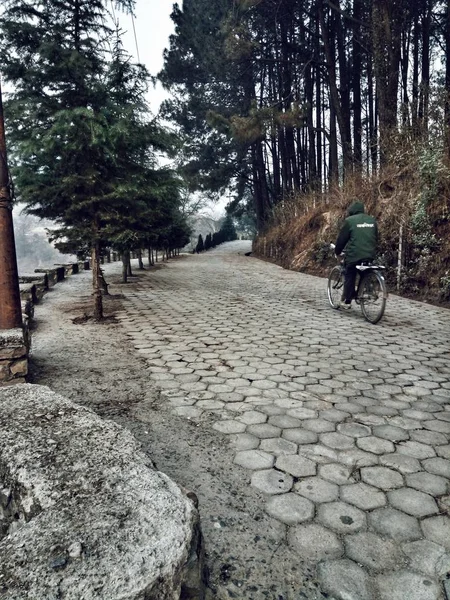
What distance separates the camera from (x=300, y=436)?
282 centimetres

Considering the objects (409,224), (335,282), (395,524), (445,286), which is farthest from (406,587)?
(409,224)

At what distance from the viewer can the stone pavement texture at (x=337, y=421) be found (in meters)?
1.80

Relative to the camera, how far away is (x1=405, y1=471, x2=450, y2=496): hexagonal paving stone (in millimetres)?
2217

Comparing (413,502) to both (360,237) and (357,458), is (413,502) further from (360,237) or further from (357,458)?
(360,237)

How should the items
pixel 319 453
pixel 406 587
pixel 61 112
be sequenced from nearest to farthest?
pixel 406 587 → pixel 319 453 → pixel 61 112

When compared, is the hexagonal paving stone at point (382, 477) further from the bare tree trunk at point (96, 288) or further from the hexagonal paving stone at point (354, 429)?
the bare tree trunk at point (96, 288)

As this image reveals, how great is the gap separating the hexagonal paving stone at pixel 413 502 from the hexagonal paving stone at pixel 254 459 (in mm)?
734

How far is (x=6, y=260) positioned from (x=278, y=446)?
9.82ft

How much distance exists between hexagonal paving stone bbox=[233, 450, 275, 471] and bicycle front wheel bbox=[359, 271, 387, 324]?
4330mm

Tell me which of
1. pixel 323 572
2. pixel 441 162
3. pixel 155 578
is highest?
pixel 441 162

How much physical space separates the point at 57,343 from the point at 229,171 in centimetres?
2254

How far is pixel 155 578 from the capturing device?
1066mm

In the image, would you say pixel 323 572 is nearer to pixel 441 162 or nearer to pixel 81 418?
pixel 81 418

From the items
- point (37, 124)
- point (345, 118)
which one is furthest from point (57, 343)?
point (345, 118)
